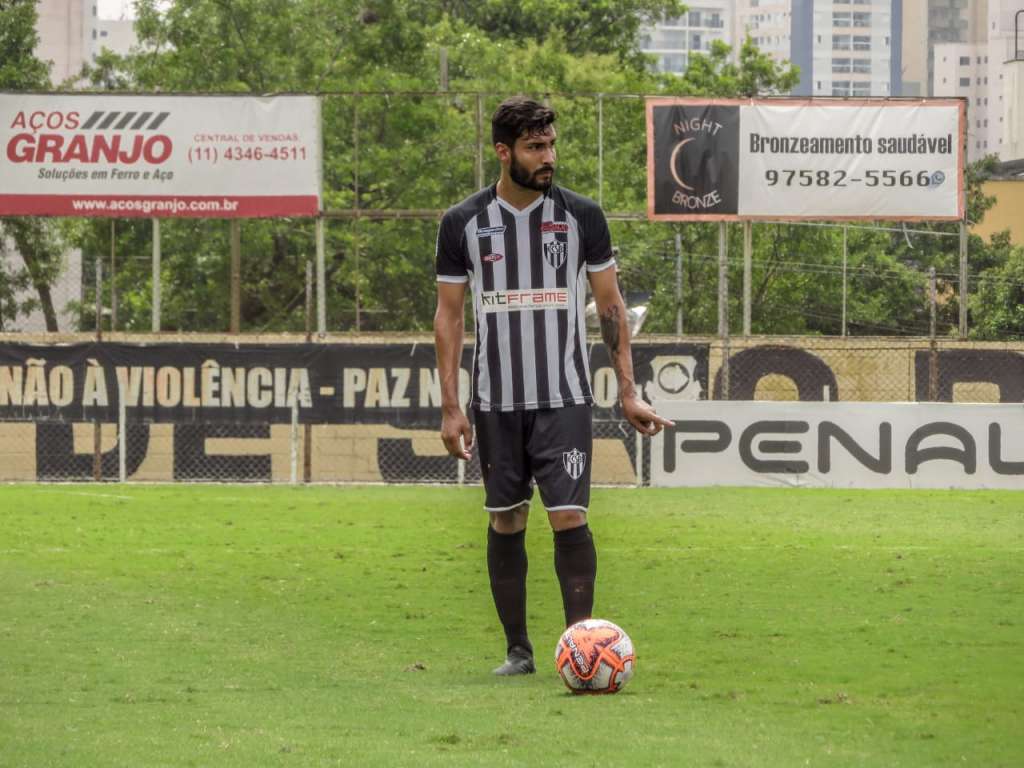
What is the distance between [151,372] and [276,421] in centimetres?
160

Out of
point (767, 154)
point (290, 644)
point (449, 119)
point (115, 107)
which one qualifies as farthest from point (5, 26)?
point (290, 644)

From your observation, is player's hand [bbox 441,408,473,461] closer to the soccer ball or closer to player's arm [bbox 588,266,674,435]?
player's arm [bbox 588,266,674,435]

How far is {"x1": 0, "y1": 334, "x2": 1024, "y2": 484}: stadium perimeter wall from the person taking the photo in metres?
22.3

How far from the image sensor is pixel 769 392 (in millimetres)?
24609

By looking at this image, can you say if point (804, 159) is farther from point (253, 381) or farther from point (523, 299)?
point (523, 299)

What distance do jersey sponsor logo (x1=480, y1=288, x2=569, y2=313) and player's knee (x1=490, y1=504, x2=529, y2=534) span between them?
772mm

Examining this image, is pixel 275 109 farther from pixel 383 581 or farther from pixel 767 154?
pixel 383 581

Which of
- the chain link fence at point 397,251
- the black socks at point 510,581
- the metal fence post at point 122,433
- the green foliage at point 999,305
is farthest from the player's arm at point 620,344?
the green foliage at point 999,305

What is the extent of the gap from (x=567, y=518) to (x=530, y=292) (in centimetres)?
84

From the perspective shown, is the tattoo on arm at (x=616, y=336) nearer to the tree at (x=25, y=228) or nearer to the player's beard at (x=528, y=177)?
the player's beard at (x=528, y=177)

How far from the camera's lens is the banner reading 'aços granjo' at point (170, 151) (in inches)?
1091

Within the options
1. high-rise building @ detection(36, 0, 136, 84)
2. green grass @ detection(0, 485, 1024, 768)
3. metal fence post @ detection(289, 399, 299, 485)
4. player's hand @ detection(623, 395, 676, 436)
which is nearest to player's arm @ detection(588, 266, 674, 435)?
player's hand @ detection(623, 395, 676, 436)

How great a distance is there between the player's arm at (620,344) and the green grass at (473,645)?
3.12ft

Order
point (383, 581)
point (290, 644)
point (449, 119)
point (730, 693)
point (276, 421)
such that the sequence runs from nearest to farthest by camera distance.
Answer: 1. point (730, 693)
2. point (290, 644)
3. point (383, 581)
4. point (276, 421)
5. point (449, 119)
